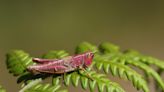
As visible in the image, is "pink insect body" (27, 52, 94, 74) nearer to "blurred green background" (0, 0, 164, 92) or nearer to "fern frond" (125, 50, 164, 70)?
"fern frond" (125, 50, 164, 70)

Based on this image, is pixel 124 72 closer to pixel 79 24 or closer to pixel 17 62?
pixel 17 62

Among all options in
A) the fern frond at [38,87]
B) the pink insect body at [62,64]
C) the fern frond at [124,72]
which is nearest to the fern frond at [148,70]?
the fern frond at [124,72]

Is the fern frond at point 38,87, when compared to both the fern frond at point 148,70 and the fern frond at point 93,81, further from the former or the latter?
the fern frond at point 148,70

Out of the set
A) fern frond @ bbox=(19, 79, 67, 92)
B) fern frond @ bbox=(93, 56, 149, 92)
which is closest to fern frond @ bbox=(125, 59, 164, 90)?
fern frond @ bbox=(93, 56, 149, 92)

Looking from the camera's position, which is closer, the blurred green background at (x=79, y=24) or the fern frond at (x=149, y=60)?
the fern frond at (x=149, y=60)

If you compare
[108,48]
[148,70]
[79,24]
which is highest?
[79,24]

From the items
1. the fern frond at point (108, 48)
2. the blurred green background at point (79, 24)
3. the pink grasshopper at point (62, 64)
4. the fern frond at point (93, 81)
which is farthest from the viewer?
the blurred green background at point (79, 24)

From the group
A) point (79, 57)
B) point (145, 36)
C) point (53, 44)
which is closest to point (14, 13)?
point (53, 44)

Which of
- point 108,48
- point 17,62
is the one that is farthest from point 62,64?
point 108,48
